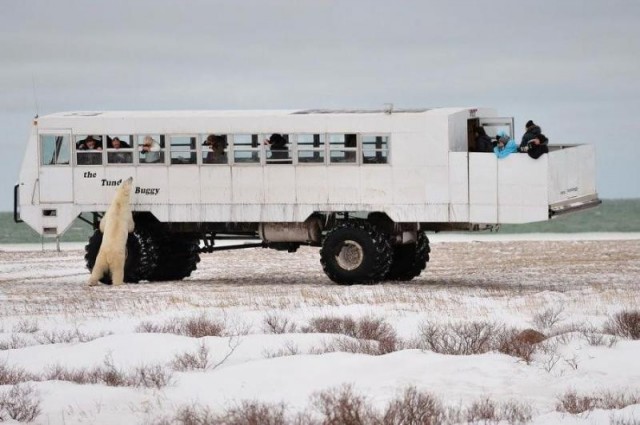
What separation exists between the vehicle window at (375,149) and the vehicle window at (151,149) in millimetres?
3727

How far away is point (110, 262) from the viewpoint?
82.2 ft

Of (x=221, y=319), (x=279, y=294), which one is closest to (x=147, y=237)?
(x=279, y=294)

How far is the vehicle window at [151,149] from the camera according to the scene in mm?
25656

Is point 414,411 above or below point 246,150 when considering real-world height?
below

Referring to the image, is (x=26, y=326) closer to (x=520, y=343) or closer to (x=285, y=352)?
(x=285, y=352)

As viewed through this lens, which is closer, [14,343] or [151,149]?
[14,343]

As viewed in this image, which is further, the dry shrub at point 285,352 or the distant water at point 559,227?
Result: the distant water at point 559,227

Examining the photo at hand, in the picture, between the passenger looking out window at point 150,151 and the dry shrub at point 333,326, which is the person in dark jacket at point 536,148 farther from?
the dry shrub at point 333,326

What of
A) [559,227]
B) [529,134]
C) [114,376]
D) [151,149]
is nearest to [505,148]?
[529,134]

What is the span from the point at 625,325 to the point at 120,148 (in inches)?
496

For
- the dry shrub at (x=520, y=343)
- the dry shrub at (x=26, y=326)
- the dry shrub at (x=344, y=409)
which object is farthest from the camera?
the dry shrub at (x=26, y=326)

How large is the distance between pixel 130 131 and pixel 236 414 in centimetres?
1563

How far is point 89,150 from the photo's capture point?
2608 centimetres

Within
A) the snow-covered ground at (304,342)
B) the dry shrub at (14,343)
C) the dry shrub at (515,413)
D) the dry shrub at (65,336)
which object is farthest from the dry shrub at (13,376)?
the dry shrub at (515,413)
